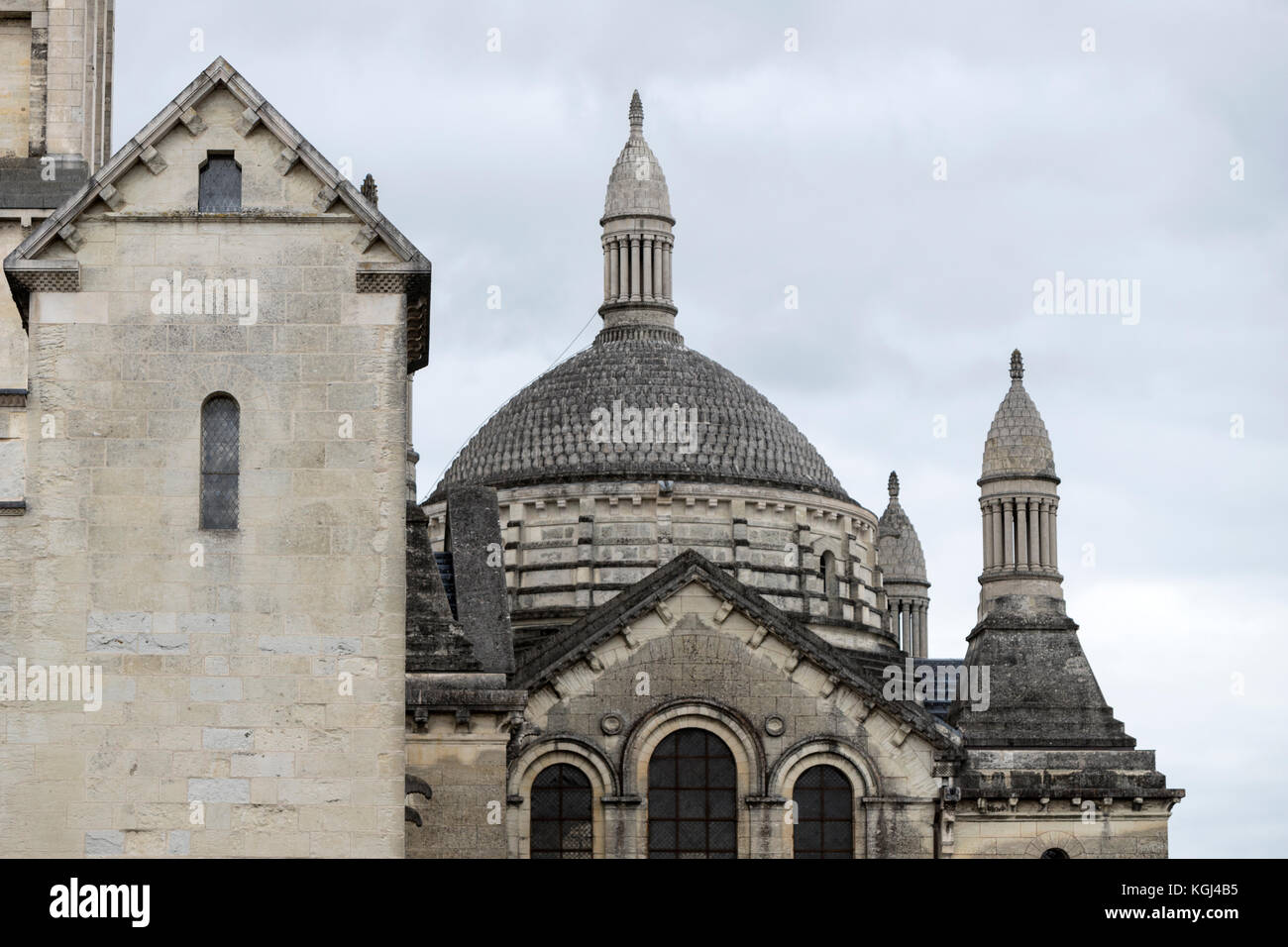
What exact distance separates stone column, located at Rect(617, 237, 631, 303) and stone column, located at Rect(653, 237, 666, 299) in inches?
27.1

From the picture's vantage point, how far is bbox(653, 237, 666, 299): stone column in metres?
79.6

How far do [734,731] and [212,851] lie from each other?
27271mm

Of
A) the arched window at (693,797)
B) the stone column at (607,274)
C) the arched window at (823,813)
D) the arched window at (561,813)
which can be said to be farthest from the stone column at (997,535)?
the stone column at (607,274)

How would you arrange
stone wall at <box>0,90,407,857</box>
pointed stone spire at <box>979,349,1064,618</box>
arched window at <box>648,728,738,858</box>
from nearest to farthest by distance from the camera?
stone wall at <box>0,90,407,857</box>
arched window at <box>648,728,738,858</box>
pointed stone spire at <box>979,349,1064,618</box>

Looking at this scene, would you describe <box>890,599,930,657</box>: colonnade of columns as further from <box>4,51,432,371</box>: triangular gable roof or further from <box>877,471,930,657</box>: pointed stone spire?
<box>4,51,432,371</box>: triangular gable roof

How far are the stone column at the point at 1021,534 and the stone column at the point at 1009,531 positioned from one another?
0.08 metres

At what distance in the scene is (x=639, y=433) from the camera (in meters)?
74.5

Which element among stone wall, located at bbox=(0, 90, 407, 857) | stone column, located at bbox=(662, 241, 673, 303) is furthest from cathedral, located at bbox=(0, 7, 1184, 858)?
stone column, located at bbox=(662, 241, 673, 303)

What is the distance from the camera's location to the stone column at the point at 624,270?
79.4 meters

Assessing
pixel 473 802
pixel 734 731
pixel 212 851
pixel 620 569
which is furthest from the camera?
pixel 620 569

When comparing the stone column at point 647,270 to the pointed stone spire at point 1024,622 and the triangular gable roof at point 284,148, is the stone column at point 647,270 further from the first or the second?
the triangular gable roof at point 284,148

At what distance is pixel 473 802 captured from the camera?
40.6 metres
